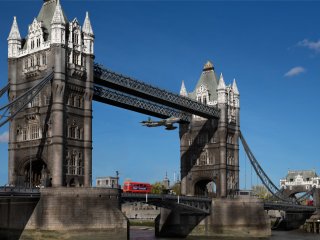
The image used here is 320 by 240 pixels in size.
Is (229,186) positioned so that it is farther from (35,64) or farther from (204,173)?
(35,64)

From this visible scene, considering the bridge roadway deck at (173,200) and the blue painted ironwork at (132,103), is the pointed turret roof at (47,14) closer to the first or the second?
the blue painted ironwork at (132,103)

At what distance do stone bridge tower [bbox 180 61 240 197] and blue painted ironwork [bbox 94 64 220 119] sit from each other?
3060mm

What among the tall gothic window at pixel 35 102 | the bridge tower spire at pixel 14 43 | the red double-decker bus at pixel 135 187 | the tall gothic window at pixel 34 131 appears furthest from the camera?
the red double-decker bus at pixel 135 187

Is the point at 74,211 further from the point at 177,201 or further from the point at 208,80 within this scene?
the point at 208,80

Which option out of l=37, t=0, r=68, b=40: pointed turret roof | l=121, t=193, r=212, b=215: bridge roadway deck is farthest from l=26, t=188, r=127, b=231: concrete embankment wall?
l=37, t=0, r=68, b=40: pointed turret roof

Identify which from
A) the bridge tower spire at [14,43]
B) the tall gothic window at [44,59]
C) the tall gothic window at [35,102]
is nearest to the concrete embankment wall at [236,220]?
the tall gothic window at [35,102]

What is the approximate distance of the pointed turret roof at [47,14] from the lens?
80.2 meters

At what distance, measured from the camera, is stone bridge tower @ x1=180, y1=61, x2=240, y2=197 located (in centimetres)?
11000

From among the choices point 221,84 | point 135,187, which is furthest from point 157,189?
point 221,84

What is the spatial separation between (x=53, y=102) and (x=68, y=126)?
3.87 metres

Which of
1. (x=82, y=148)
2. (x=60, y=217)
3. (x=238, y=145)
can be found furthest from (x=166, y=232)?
(x=60, y=217)

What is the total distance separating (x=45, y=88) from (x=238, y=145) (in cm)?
4873

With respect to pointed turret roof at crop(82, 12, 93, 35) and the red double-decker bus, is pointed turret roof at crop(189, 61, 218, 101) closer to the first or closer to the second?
the red double-decker bus

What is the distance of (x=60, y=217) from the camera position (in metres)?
69.1
